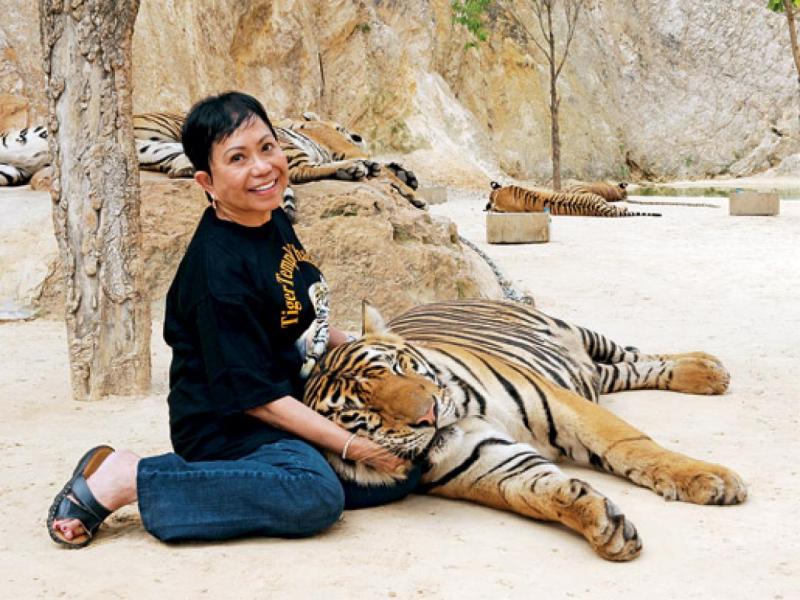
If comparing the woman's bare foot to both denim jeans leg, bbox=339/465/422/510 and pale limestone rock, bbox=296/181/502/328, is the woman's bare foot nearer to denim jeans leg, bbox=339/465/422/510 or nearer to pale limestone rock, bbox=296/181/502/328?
denim jeans leg, bbox=339/465/422/510

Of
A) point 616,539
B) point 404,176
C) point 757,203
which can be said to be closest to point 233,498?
point 616,539

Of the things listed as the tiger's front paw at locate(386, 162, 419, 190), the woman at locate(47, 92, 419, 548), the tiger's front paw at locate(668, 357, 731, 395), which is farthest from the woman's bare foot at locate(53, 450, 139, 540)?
the tiger's front paw at locate(386, 162, 419, 190)

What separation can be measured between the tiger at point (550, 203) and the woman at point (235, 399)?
12.8 meters

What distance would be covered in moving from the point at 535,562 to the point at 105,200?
114 inches

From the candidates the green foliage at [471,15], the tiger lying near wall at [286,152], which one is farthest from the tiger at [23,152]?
the green foliage at [471,15]

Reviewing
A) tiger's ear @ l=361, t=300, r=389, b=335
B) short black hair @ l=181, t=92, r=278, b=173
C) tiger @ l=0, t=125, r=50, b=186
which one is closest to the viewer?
short black hair @ l=181, t=92, r=278, b=173

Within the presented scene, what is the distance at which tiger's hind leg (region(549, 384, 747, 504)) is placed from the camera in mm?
2982

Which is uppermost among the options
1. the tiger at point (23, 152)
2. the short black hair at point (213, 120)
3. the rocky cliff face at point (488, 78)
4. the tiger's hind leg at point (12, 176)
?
the rocky cliff face at point (488, 78)

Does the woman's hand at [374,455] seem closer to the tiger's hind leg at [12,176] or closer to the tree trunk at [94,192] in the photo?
the tree trunk at [94,192]

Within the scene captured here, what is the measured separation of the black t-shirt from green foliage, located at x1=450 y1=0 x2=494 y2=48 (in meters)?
20.4

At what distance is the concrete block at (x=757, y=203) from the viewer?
14062mm

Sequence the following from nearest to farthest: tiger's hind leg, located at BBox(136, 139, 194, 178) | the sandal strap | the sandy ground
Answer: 1. the sandy ground
2. the sandal strap
3. tiger's hind leg, located at BBox(136, 139, 194, 178)

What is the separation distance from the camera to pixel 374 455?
272 cm

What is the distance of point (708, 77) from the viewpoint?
27297 mm
